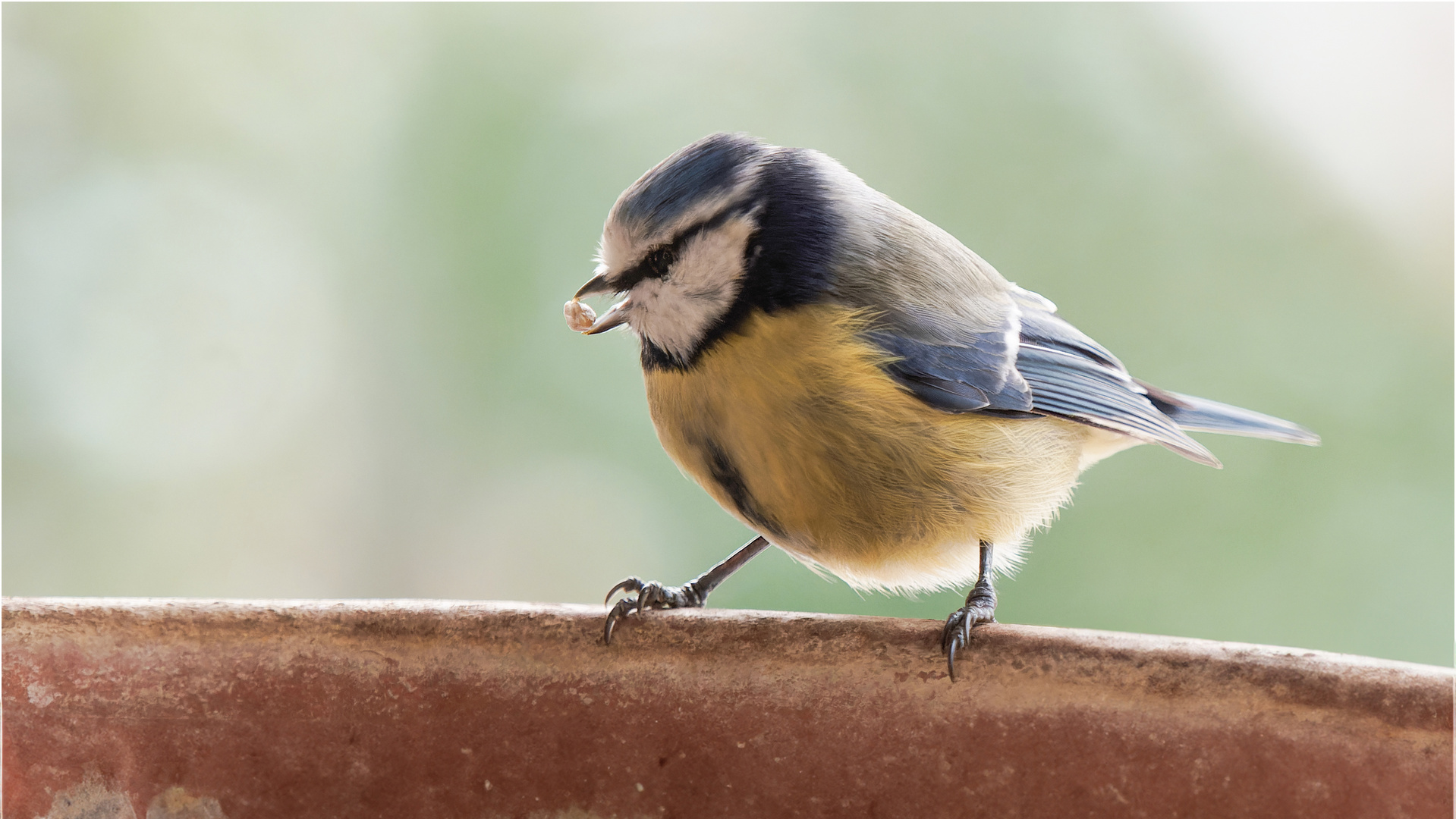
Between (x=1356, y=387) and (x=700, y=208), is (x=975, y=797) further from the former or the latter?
(x=1356, y=387)

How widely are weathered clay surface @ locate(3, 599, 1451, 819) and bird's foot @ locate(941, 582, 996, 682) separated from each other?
0.03 feet

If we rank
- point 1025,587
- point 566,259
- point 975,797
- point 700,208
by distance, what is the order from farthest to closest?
1. point 566,259
2. point 1025,587
3. point 700,208
4. point 975,797

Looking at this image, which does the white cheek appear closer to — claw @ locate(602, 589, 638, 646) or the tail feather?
claw @ locate(602, 589, 638, 646)

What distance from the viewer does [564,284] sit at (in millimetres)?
1976

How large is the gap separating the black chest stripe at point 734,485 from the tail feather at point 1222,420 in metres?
0.60

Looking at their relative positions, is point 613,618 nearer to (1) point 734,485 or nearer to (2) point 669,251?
(1) point 734,485

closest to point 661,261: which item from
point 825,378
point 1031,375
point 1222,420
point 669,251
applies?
point 669,251

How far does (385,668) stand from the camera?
809mm

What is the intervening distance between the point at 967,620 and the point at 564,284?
1.30 metres

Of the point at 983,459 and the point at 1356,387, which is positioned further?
the point at 1356,387

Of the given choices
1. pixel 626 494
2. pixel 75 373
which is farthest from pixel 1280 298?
pixel 75 373

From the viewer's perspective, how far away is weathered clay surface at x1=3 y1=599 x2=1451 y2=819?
2.47 ft

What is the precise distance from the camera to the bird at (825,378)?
100 centimetres

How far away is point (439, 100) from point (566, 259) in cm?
39
